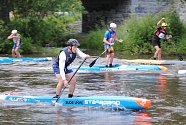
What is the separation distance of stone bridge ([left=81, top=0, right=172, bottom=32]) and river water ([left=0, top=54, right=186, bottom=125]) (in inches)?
865

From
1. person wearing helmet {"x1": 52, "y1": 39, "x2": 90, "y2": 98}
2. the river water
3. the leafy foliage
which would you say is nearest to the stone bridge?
the leafy foliage

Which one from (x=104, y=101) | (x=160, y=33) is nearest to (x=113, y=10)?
(x=160, y=33)

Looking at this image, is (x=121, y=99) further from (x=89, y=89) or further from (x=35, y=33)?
(x=35, y=33)

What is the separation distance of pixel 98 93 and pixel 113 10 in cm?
3247

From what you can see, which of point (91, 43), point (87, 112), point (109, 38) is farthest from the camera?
point (91, 43)

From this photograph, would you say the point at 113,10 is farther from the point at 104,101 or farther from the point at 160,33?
the point at 104,101

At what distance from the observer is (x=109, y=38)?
2141 centimetres

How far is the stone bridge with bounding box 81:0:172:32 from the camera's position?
4522 cm

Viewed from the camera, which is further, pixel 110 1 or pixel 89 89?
pixel 110 1

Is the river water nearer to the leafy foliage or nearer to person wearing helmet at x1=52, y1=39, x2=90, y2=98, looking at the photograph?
person wearing helmet at x1=52, y1=39, x2=90, y2=98

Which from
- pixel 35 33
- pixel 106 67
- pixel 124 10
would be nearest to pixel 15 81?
pixel 106 67

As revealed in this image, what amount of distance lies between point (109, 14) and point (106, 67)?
26.1 m

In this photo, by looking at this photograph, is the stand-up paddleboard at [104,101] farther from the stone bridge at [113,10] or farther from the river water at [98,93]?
the stone bridge at [113,10]

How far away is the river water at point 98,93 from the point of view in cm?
1128
